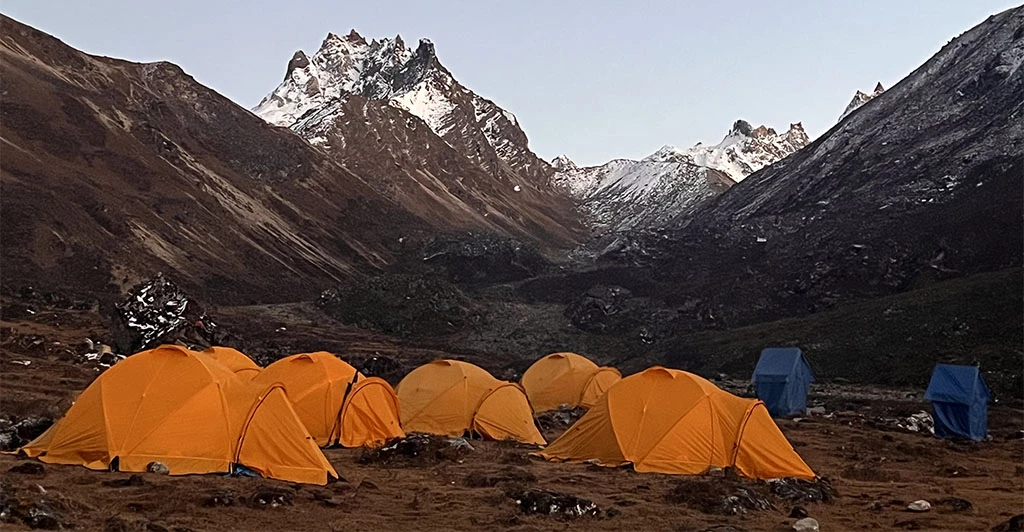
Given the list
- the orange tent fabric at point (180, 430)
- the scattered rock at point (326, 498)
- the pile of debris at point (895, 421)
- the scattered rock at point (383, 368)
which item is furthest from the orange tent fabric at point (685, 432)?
the scattered rock at point (383, 368)

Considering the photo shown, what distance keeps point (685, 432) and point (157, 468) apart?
9.38 m

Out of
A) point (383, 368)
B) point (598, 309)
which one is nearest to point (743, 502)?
point (383, 368)

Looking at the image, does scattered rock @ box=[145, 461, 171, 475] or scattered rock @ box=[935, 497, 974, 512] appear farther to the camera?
scattered rock @ box=[145, 461, 171, 475]

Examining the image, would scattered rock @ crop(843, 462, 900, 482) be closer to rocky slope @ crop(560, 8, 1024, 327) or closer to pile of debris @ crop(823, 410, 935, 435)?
pile of debris @ crop(823, 410, 935, 435)

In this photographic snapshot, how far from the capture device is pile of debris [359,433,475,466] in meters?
15.9

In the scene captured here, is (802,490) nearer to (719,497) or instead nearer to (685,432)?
(719,497)

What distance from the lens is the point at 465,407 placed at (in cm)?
2072

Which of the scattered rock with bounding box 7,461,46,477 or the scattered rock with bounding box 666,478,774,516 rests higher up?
the scattered rock with bounding box 7,461,46,477

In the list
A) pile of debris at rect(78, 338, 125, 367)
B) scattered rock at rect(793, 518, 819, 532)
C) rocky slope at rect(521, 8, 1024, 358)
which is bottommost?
scattered rock at rect(793, 518, 819, 532)

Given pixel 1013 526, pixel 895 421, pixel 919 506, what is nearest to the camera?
pixel 1013 526

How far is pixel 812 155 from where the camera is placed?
303 feet

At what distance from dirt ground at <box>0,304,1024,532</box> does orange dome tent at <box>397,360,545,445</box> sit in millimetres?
1129

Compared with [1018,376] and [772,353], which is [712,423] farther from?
[1018,376]

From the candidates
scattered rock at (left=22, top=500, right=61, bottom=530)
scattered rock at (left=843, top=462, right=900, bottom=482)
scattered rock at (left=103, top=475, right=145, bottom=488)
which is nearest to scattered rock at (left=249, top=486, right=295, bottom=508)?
scattered rock at (left=103, top=475, right=145, bottom=488)
